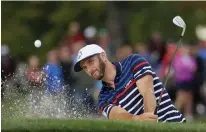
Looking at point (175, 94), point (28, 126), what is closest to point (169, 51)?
point (175, 94)

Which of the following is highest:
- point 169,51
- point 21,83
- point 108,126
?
point 169,51

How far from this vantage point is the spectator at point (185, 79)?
658 inches

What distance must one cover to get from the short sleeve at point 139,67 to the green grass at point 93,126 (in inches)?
55.0

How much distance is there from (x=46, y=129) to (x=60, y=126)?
109 mm

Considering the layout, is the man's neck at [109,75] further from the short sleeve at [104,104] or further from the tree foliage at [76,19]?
the tree foliage at [76,19]

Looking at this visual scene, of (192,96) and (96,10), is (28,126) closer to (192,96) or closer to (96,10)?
(192,96)

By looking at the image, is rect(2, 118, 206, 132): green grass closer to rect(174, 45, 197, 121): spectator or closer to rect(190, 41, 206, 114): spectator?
rect(174, 45, 197, 121): spectator

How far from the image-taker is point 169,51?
17266 millimetres

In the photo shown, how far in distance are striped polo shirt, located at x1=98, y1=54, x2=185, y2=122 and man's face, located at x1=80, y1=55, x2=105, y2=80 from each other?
0.45 feet

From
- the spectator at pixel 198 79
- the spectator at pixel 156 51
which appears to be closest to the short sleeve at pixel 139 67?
the spectator at pixel 198 79

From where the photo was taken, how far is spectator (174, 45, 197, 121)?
16.7 m

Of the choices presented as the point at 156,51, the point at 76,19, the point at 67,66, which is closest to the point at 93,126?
the point at 67,66

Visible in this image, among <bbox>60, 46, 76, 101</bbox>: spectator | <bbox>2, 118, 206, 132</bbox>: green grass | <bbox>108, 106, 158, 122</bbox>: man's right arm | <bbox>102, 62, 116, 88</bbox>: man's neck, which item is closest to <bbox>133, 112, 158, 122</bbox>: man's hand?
<bbox>108, 106, 158, 122</bbox>: man's right arm

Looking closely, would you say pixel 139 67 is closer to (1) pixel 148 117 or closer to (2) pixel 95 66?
(2) pixel 95 66
